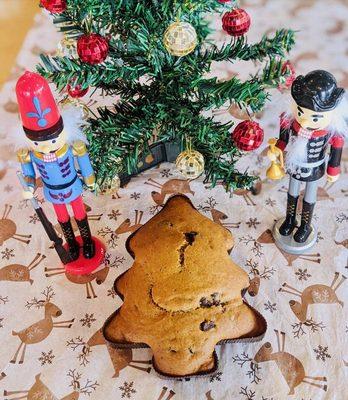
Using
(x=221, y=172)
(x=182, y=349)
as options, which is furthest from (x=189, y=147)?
(x=182, y=349)

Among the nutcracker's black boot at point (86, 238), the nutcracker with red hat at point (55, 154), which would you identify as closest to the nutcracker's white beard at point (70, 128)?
the nutcracker with red hat at point (55, 154)

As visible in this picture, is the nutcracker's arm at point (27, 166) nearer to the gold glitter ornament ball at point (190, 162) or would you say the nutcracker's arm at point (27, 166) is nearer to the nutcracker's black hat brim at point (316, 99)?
the gold glitter ornament ball at point (190, 162)

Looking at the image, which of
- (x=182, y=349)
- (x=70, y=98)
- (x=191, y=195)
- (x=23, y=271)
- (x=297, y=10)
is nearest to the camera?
(x=182, y=349)

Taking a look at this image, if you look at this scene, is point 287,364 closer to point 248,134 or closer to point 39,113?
point 248,134

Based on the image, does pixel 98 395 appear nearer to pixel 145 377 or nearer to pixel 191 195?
pixel 145 377

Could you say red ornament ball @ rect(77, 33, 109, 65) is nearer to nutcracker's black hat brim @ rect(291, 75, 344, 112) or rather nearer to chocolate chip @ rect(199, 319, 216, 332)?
nutcracker's black hat brim @ rect(291, 75, 344, 112)

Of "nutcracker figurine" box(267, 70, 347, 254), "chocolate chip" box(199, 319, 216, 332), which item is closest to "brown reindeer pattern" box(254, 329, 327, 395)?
"chocolate chip" box(199, 319, 216, 332)

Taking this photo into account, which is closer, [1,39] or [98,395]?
[98,395]
